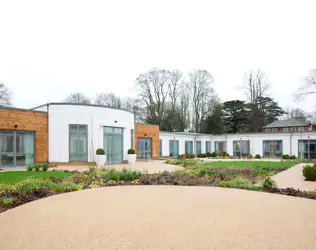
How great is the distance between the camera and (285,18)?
34.9 feet

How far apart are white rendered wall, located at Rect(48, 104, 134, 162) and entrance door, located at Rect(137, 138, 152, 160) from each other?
5.28 meters

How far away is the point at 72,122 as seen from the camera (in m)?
17.7

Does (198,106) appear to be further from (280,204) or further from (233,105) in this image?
(280,204)

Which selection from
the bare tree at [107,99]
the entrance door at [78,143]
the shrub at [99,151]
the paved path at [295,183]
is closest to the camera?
the paved path at [295,183]

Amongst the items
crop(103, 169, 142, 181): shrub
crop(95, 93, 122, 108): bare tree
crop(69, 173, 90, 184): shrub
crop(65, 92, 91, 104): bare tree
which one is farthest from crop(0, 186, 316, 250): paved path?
crop(95, 93, 122, 108): bare tree

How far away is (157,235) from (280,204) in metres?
3.50

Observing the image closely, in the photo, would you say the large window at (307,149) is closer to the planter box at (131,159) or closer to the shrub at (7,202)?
the planter box at (131,159)

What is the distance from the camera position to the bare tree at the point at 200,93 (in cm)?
4116

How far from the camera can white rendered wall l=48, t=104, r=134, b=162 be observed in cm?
1714

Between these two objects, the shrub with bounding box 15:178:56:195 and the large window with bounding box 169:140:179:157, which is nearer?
the shrub with bounding box 15:178:56:195

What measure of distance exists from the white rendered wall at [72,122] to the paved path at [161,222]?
10216 millimetres

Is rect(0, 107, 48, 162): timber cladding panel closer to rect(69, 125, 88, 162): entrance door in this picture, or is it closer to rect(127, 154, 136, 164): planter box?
rect(69, 125, 88, 162): entrance door

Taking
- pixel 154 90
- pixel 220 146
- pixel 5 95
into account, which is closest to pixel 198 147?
pixel 220 146

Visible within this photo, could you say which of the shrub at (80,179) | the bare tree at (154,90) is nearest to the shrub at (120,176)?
the shrub at (80,179)
